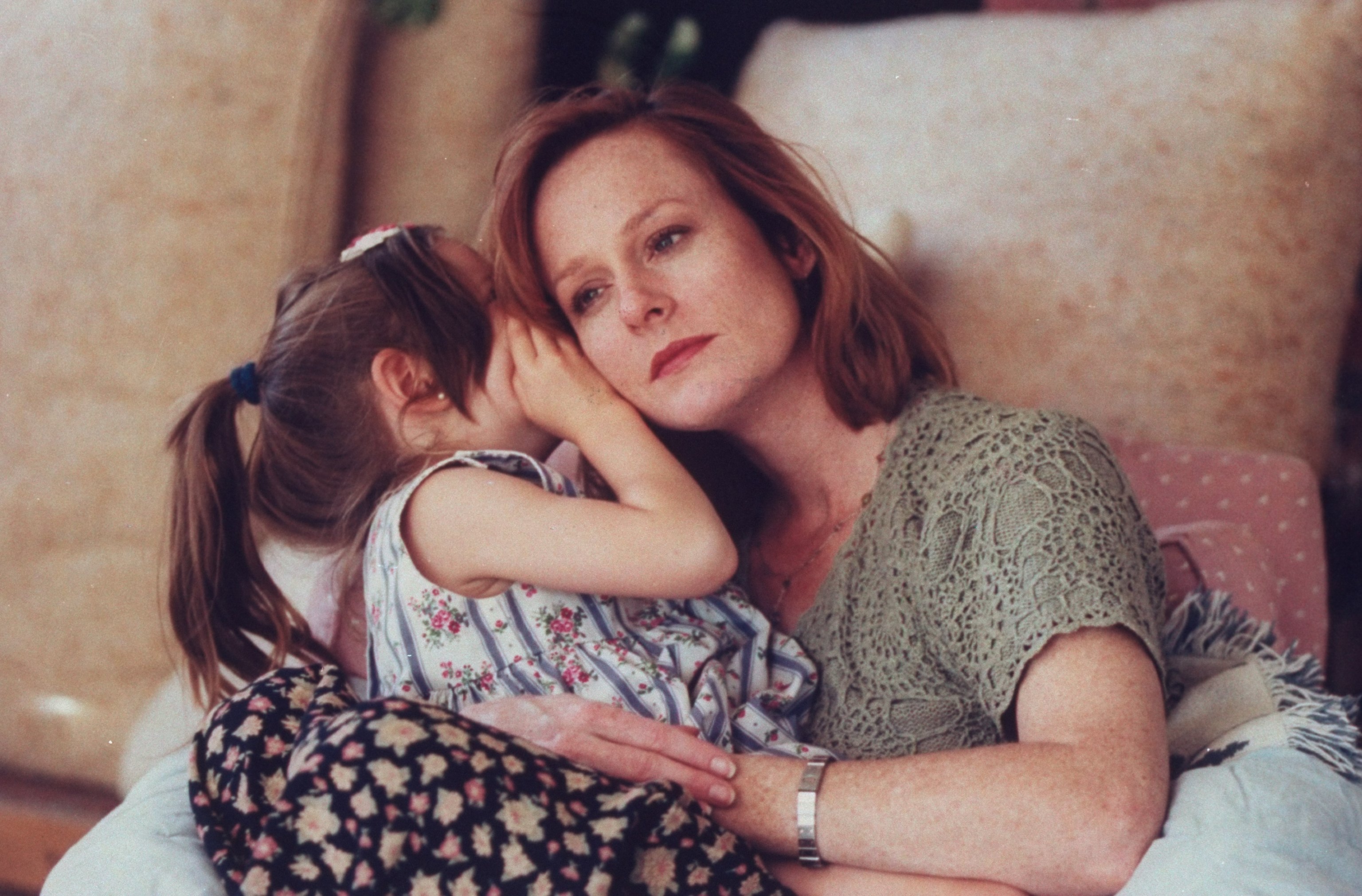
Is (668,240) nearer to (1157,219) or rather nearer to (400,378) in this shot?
(400,378)

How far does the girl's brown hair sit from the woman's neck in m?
0.29

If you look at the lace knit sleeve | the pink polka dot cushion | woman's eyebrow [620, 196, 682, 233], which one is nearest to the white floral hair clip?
woman's eyebrow [620, 196, 682, 233]

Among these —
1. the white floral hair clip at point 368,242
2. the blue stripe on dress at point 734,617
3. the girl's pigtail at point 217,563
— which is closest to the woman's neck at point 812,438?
the blue stripe on dress at point 734,617

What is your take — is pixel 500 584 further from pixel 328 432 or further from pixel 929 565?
pixel 929 565

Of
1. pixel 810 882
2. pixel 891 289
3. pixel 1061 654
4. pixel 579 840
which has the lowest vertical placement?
pixel 810 882

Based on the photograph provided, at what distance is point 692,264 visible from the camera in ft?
3.78

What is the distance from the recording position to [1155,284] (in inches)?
59.9

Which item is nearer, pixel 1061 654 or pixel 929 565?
pixel 1061 654

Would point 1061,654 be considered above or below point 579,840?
above

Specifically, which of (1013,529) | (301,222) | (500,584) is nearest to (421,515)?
(500,584)

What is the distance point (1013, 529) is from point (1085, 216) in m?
0.71

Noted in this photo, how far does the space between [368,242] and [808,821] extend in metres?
0.70

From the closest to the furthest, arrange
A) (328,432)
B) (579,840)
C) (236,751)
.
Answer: (579,840)
(236,751)
(328,432)

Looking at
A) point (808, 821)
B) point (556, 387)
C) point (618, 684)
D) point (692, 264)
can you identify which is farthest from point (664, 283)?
point (808, 821)
